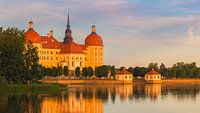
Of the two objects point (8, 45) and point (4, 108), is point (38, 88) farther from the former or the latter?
point (4, 108)

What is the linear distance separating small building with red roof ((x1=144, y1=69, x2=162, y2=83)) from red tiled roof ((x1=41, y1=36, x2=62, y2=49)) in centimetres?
2511

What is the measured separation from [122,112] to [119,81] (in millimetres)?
64394

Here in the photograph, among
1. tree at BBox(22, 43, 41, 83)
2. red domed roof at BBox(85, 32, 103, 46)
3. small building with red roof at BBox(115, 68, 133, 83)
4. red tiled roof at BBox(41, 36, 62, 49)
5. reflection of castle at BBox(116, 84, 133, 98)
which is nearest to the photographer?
reflection of castle at BBox(116, 84, 133, 98)

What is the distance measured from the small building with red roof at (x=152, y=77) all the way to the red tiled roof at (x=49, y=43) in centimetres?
2511

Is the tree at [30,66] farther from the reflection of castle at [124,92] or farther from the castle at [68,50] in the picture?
the castle at [68,50]

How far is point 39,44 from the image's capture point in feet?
352

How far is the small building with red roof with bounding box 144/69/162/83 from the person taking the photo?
316ft

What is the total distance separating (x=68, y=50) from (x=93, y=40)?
8.64 m

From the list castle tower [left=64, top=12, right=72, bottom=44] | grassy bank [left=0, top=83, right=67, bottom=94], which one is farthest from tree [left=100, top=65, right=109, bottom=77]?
grassy bank [left=0, top=83, right=67, bottom=94]

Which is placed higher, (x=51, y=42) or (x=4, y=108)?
(x=51, y=42)

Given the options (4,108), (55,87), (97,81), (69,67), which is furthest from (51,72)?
(4,108)

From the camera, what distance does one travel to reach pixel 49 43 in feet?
370

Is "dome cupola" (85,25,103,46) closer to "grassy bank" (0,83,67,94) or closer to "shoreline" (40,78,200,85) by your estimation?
"shoreline" (40,78,200,85)

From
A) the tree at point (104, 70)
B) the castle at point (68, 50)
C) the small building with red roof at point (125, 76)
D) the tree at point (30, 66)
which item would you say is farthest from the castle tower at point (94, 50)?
the tree at point (30, 66)
